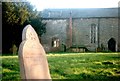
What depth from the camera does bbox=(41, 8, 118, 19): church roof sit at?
41.3 m

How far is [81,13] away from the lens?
137ft

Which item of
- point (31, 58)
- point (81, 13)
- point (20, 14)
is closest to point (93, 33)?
point (81, 13)

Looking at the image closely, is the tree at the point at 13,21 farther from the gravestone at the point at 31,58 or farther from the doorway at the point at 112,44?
the gravestone at the point at 31,58

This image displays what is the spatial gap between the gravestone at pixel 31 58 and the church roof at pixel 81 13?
113ft

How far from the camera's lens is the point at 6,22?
27969 millimetres

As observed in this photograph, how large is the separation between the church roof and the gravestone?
1353 inches

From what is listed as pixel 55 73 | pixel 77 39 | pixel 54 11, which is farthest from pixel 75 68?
pixel 54 11

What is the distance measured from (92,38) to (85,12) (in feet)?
13.9

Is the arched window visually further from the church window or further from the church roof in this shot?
the church window

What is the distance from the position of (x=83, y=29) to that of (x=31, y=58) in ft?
113

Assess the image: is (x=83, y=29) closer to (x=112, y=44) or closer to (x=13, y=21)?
(x=112, y=44)

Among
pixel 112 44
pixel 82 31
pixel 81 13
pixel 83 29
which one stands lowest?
pixel 112 44

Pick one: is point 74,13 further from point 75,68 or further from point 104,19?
point 75,68

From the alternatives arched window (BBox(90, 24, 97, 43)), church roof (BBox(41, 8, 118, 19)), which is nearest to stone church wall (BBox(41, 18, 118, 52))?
arched window (BBox(90, 24, 97, 43))
